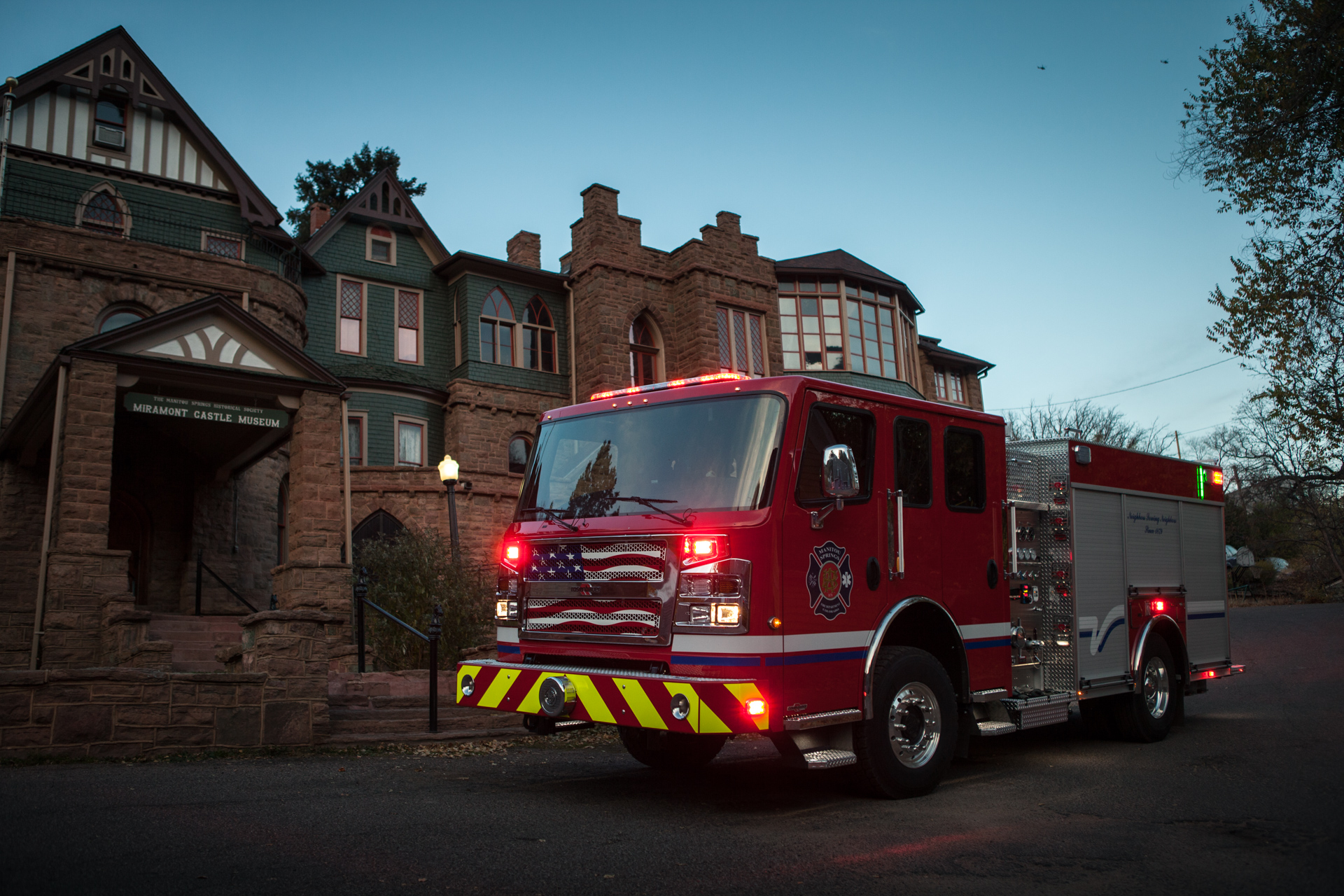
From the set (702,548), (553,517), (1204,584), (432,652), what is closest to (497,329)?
(432,652)

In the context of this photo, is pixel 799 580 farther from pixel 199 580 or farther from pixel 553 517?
pixel 199 580

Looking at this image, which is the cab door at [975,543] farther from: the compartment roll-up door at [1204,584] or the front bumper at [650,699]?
the compartment roll-up door at [1204,584]

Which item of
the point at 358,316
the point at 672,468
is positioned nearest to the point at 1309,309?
the point at 672,468

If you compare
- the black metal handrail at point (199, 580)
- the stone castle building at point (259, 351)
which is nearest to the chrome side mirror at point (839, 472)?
the stone castle building at point (259, 351)

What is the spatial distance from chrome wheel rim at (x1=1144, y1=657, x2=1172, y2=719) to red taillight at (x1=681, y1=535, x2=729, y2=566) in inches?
221

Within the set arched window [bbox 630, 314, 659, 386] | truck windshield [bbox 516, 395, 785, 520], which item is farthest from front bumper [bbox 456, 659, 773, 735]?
arched window [bbox 630, 314, 659, 386]

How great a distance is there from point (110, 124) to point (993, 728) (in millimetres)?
21851

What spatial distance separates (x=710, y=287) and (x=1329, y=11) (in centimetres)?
1600

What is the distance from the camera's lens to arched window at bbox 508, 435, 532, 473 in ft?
88.0

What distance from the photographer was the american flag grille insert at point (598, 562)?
598 cm

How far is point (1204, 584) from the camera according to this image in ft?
33.5

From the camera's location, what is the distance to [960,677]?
7.03 metres

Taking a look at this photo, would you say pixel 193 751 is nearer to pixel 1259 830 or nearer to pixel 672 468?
pixel 672 468

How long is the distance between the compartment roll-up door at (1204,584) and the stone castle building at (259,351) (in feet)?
34.9
